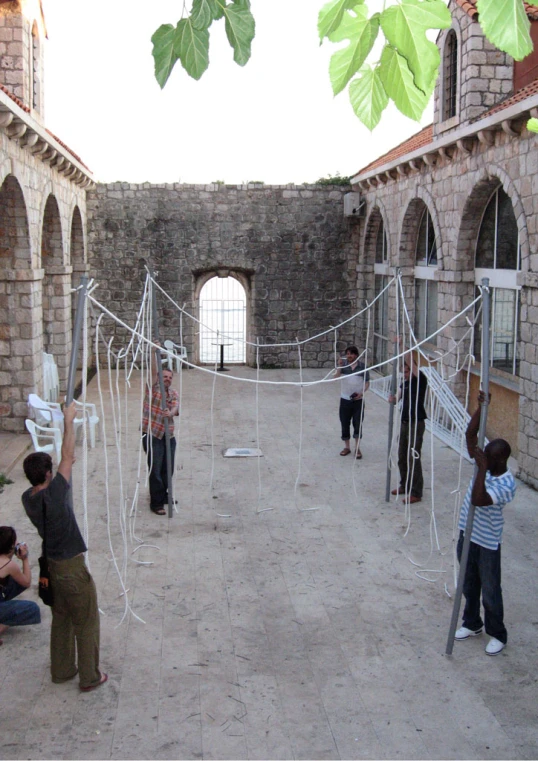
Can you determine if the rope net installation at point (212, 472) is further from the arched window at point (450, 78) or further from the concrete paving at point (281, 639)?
the arched window at point (450, 78)

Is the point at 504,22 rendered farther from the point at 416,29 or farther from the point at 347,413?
the point at 347,413

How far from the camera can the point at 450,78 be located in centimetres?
1101

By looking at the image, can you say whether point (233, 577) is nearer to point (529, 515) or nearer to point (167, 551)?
point (167, 551)

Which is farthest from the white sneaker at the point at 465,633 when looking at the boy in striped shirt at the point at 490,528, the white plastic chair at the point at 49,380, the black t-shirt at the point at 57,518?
the white plastic chair at the point at 49,380

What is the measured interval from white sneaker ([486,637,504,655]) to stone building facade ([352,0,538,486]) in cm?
366

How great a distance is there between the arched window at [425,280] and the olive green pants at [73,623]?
876 cm

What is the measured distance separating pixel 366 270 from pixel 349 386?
7119 mm

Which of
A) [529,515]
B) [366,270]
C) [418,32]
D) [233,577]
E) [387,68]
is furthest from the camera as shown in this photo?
[366,270]

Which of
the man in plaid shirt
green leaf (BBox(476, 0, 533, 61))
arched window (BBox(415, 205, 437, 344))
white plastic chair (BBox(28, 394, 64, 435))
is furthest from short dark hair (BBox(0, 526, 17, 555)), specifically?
arched window (BBox(415, 205, 437, 344))

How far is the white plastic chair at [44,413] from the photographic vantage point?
30.3 feet

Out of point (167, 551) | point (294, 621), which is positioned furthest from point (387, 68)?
Answer: point (167, 551)

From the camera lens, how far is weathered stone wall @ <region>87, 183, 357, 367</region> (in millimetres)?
16312

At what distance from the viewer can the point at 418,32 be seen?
1521 millimetres

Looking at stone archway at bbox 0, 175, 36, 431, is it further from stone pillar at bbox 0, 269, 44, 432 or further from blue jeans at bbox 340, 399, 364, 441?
blue jeans at bbox 340, 399, 364, 441
